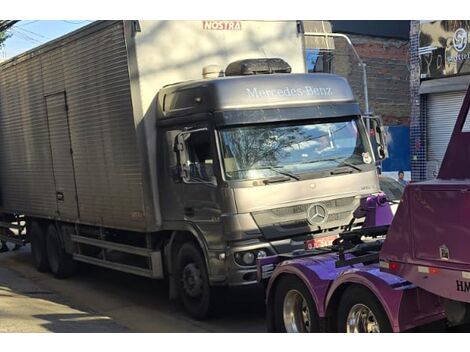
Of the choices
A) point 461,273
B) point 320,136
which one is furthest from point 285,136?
point 461,273

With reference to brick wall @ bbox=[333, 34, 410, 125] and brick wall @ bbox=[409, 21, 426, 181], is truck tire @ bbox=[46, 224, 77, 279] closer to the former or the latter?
brick wall @ bbox=[409, 21, 426, 181]

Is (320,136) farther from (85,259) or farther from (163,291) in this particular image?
(85,259)

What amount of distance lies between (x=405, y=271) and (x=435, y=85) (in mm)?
11329

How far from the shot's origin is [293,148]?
709cm

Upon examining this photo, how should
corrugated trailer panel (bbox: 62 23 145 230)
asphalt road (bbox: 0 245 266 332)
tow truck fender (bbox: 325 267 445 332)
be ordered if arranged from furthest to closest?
1. corrugated trailer panel (bbox: 62 23 145 230)
2. asphalt road (bbox: 0 245 266 332)
3. tow truck fender (bbox: 325 267 445 332)

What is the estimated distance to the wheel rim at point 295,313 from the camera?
18.2 feet

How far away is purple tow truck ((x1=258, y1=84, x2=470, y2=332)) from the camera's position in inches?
157

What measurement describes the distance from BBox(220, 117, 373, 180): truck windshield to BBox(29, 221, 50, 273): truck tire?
599 centimetres

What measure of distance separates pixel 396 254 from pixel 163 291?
549 cm

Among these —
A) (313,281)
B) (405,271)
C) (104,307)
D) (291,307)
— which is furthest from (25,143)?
(405,271)

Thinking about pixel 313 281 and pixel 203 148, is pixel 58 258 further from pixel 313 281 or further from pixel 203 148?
pixel 313 281

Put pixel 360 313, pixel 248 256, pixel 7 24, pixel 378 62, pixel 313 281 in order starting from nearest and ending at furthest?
1. pixel 360 313
2. pixel 313 281
3. pixel 248 256
4. pixel 7 24
5. pixel 378 62

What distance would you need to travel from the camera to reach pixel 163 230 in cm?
778

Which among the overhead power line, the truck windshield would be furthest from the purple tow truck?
the overhead power line
